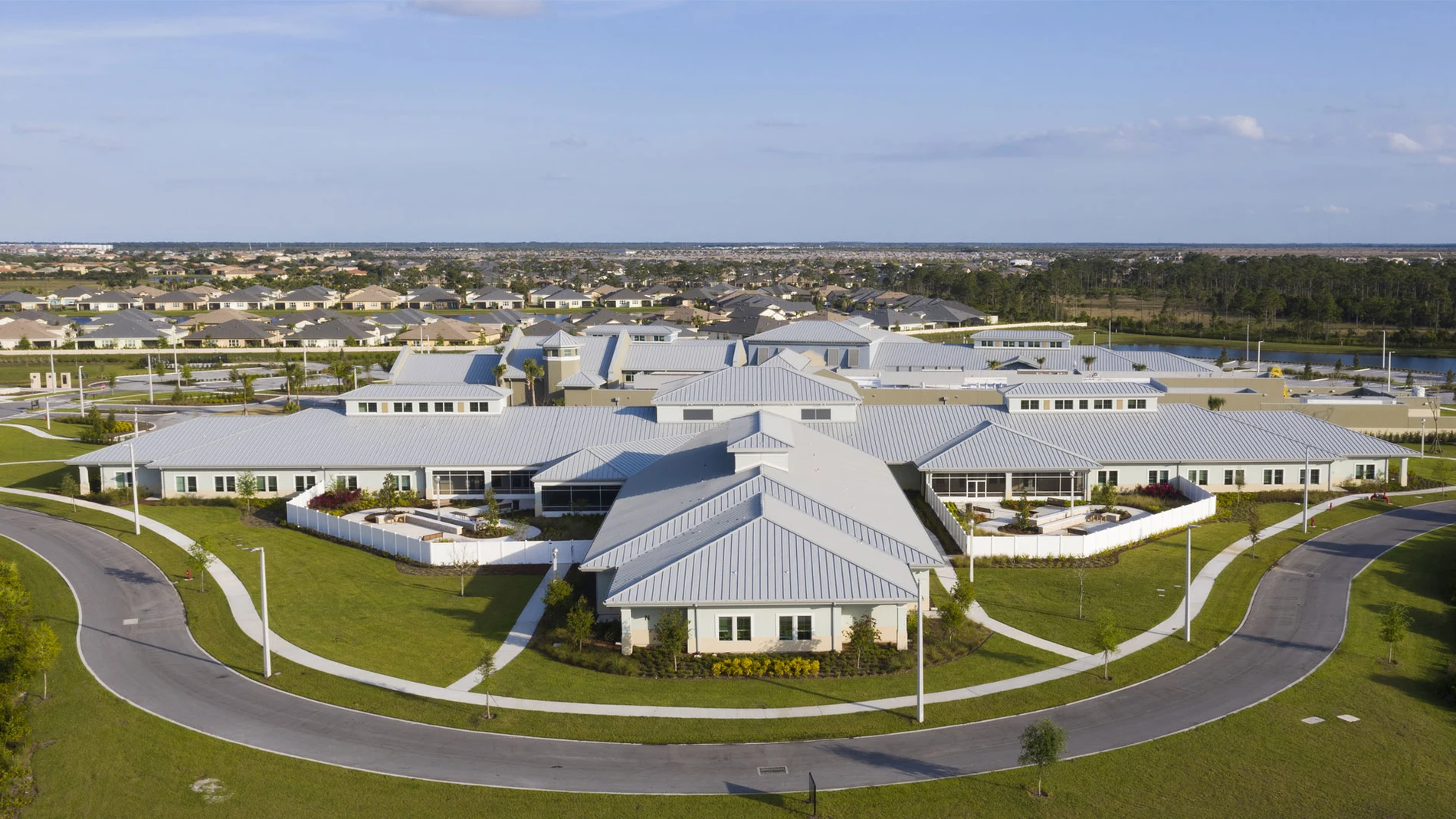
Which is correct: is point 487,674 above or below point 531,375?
below

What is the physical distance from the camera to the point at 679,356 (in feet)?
308

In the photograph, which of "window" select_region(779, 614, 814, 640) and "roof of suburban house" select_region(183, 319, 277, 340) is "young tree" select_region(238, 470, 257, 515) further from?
"roof of suburban house" select_region(183, 319, 277, 340)

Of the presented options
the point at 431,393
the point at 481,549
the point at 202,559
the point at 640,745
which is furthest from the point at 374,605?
the point at 431,393

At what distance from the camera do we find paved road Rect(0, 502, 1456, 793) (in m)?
29.5

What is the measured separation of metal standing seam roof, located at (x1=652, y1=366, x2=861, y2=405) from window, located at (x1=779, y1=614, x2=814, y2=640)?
27.0 metres

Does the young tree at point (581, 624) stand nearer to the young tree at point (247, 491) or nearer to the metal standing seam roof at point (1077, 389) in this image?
the young tree at point (247, 491)

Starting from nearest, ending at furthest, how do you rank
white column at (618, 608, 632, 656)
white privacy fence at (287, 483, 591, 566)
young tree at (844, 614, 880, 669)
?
young tree at (844, 614, 880, 669), white column at (618, 608, 632, 656), white privacy fence at (287, 483, 591, 566)

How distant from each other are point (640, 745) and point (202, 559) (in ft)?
75.9

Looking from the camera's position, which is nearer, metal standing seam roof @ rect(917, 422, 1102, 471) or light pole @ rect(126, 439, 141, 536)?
light pole @ rect(126, 439, 141, 536)

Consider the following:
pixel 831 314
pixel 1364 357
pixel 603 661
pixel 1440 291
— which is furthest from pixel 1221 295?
pixel 603 661

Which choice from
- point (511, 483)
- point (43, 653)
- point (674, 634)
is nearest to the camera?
point (43, 653)

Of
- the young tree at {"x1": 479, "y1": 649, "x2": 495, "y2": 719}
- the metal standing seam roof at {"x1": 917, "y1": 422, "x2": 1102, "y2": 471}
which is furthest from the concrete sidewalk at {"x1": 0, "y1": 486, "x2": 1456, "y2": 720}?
the metal standing seam roof at {"x1": 917, "y1": 422, "x2": 1102, "y2": 471}

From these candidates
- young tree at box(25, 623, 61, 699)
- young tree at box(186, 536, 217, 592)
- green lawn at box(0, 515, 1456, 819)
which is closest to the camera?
green lawn at box(0, 515, 1456, 819)

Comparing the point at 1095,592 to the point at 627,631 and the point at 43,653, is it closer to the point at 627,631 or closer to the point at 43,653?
the point at 627,631
